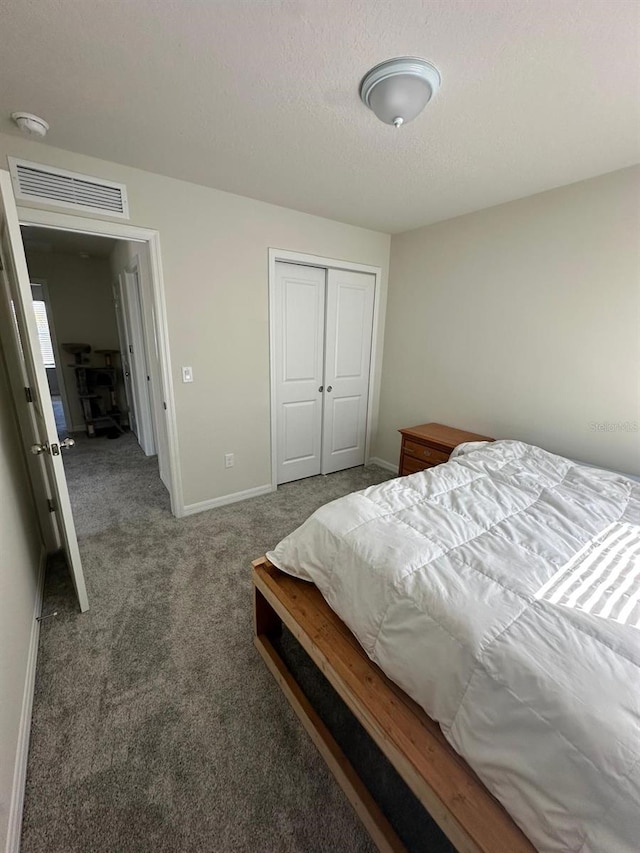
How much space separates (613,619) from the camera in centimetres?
87

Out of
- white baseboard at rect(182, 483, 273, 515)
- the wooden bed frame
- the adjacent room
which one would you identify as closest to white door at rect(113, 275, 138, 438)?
the adjacent room

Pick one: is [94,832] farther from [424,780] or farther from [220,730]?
[424,780]

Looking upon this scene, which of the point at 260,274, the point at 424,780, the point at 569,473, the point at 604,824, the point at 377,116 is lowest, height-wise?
the point at 424,780

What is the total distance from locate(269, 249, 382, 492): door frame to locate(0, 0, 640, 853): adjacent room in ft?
0.13

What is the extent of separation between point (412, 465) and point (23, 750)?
2580 mm

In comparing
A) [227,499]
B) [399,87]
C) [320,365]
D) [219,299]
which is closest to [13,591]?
[227,499]

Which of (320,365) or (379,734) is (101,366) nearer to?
(320,365)

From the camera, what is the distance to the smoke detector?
155 centimetres

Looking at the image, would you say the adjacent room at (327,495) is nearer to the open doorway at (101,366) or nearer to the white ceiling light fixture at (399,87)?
the white ceiling light fixture at (399,87)

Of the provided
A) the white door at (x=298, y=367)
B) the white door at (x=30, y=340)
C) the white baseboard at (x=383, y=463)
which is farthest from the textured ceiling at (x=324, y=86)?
the white baseboard at (x=383, y=463)

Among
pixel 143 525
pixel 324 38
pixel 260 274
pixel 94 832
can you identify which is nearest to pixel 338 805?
pixel 94 832

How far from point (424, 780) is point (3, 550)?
5.13ft

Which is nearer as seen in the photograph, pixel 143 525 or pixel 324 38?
pixel 324 38

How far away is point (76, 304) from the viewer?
478 centimetres
